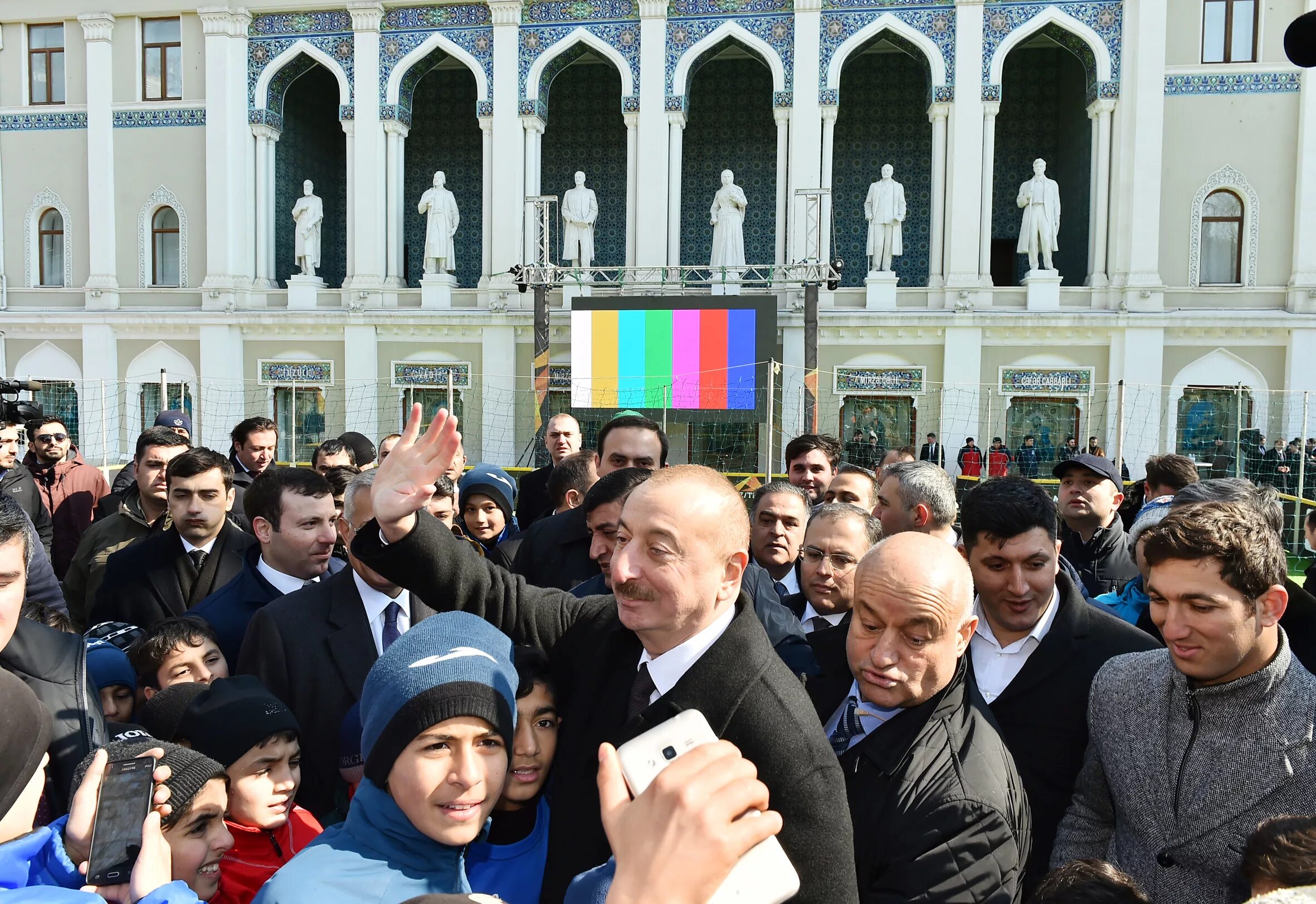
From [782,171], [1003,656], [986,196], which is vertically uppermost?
Result: [782,171]

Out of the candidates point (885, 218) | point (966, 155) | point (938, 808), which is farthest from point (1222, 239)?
point (938, 808)

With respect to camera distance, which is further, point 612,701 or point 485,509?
point 485,509

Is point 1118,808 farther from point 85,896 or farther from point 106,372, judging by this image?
point 106,372

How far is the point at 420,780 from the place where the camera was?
5.27 feet

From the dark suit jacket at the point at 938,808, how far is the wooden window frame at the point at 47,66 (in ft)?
64.8

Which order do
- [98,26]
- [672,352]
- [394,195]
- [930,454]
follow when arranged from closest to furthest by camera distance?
[930,454]
[672,352]
[394,195]
[98,26]

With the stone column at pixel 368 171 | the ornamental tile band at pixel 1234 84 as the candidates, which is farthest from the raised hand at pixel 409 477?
the ornamental tile band at pixel 1234 84

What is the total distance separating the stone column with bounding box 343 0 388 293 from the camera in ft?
52.2

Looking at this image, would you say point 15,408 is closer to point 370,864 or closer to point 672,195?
point 370,864

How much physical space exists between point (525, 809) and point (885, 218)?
14.1 meters

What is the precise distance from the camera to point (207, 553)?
12.2 feet

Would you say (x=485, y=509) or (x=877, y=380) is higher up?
(x=877, y=380)

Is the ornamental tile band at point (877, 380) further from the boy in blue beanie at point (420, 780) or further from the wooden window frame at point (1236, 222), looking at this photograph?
the boy in blue beanie at point (420, 780)

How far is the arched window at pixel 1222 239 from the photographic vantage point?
14.5 metres
